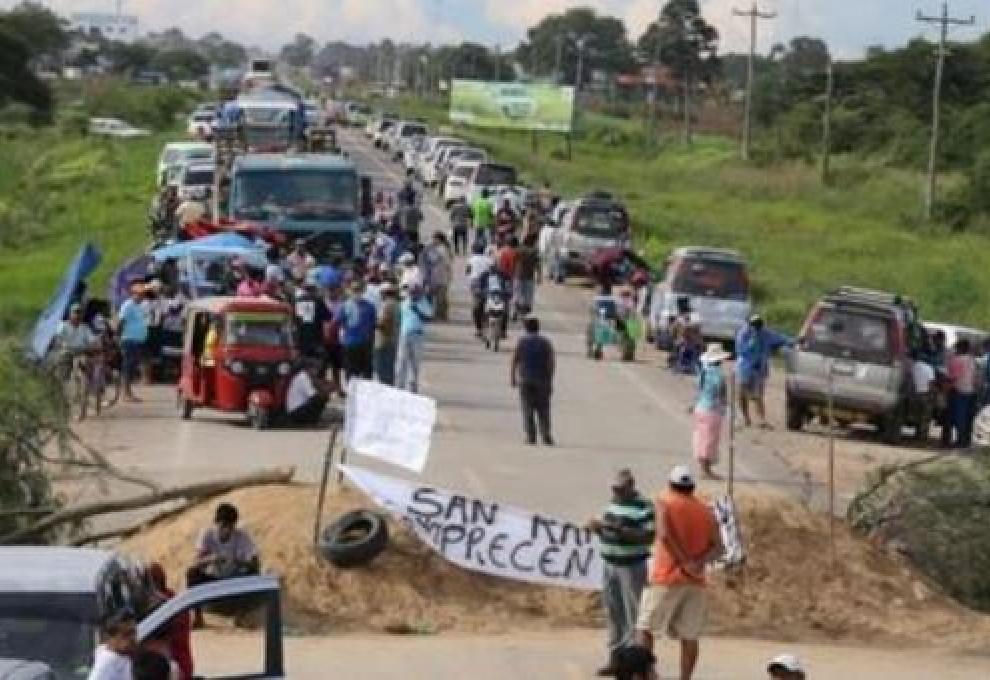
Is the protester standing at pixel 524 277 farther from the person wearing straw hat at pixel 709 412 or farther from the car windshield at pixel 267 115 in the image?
the person wearing straw hat at pixel 709 412

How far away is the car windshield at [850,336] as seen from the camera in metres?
33.1

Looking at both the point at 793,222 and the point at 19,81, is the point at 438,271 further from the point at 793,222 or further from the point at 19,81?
the point at 19,81

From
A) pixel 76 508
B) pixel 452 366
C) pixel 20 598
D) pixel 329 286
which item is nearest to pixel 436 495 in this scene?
pixel 76 508

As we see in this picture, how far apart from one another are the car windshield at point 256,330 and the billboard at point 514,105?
91.0 meters

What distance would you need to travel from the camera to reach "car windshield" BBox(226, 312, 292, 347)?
97.1 ft

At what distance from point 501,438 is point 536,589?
9711 mm

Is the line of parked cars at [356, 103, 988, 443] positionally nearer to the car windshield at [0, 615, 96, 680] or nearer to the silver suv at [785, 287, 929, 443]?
the silver suv at [785, 287, 929, 443]

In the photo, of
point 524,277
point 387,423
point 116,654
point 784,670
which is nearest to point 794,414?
point 524,277

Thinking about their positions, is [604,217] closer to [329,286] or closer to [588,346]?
[588,346]

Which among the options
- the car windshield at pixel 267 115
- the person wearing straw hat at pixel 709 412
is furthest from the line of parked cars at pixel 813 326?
the car windshield at pixel 267 115

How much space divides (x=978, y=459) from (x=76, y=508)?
798 centimetres

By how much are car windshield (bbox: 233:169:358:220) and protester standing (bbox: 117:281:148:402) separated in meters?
9.13

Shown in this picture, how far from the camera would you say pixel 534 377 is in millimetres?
27812

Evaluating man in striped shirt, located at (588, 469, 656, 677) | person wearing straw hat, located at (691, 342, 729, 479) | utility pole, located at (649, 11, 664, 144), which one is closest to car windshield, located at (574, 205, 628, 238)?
person wearing straw hat, located at (691, 342, 729, 479)
